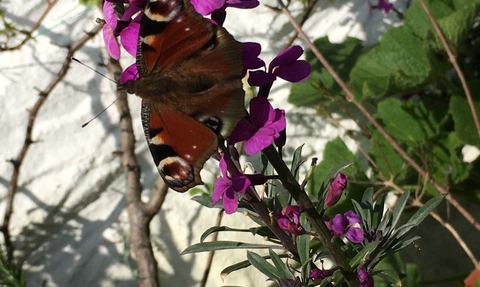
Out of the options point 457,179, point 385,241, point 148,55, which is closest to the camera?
point 148,55

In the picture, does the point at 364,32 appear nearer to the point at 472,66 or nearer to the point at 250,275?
the point at 472,66

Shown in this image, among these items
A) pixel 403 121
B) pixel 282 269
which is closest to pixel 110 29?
pixel 282 269

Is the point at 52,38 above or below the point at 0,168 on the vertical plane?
above

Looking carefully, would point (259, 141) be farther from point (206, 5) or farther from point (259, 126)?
point (206, 5)

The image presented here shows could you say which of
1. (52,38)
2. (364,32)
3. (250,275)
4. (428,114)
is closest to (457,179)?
(428,114)

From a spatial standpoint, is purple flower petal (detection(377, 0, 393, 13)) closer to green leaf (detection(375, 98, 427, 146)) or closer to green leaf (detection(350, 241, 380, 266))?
green leaf (detection(375, 98, 427, 146))

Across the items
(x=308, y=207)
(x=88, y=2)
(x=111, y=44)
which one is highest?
(x=88, y=2)

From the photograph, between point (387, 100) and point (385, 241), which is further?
point (387, 100)
